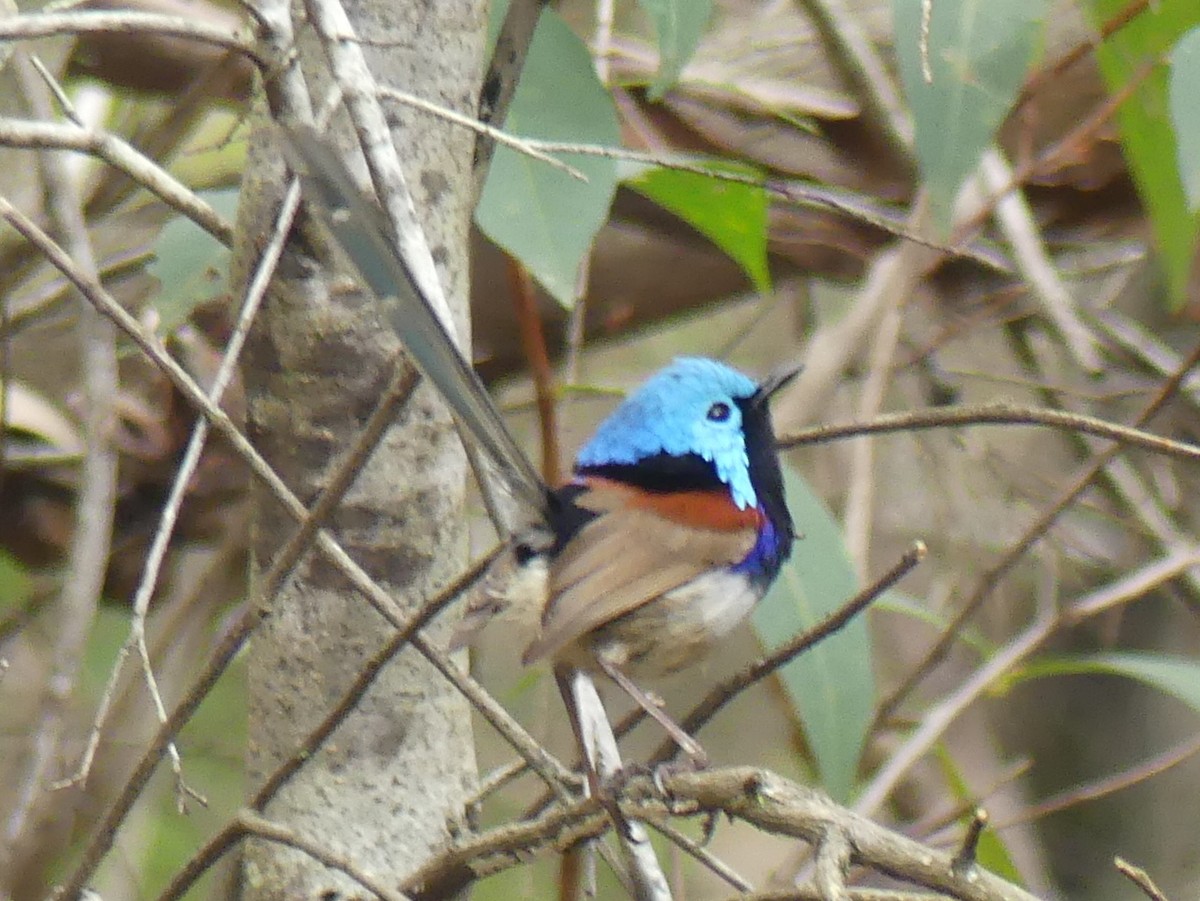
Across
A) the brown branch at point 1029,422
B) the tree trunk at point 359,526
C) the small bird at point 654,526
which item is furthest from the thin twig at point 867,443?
the brown branch at point 1029,422

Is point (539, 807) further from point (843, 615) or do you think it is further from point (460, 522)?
point (843, 615)

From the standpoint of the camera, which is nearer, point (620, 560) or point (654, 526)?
point (620, 560)

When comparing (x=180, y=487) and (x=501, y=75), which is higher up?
(x=501, y=75)

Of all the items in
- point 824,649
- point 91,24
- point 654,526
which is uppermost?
point 91,24

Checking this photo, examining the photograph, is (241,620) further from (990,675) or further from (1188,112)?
(990,675)

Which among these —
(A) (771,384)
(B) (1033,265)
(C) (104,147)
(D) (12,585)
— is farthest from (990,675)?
(D) (12,585)

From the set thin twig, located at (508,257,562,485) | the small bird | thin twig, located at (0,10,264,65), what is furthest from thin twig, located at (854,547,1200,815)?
thin twig, located at (0,10,264,65)

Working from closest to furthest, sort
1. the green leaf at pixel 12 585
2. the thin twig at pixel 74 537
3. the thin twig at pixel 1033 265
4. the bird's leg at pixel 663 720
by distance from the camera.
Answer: the bird's leg at pixel 663 720
the thin twig at pixel 74 537
the thin twig at pixel 1033 265
the green leaf at pixel 12 585

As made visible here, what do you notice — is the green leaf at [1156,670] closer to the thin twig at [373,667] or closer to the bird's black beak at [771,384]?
the bird's black beak at [771,384]
